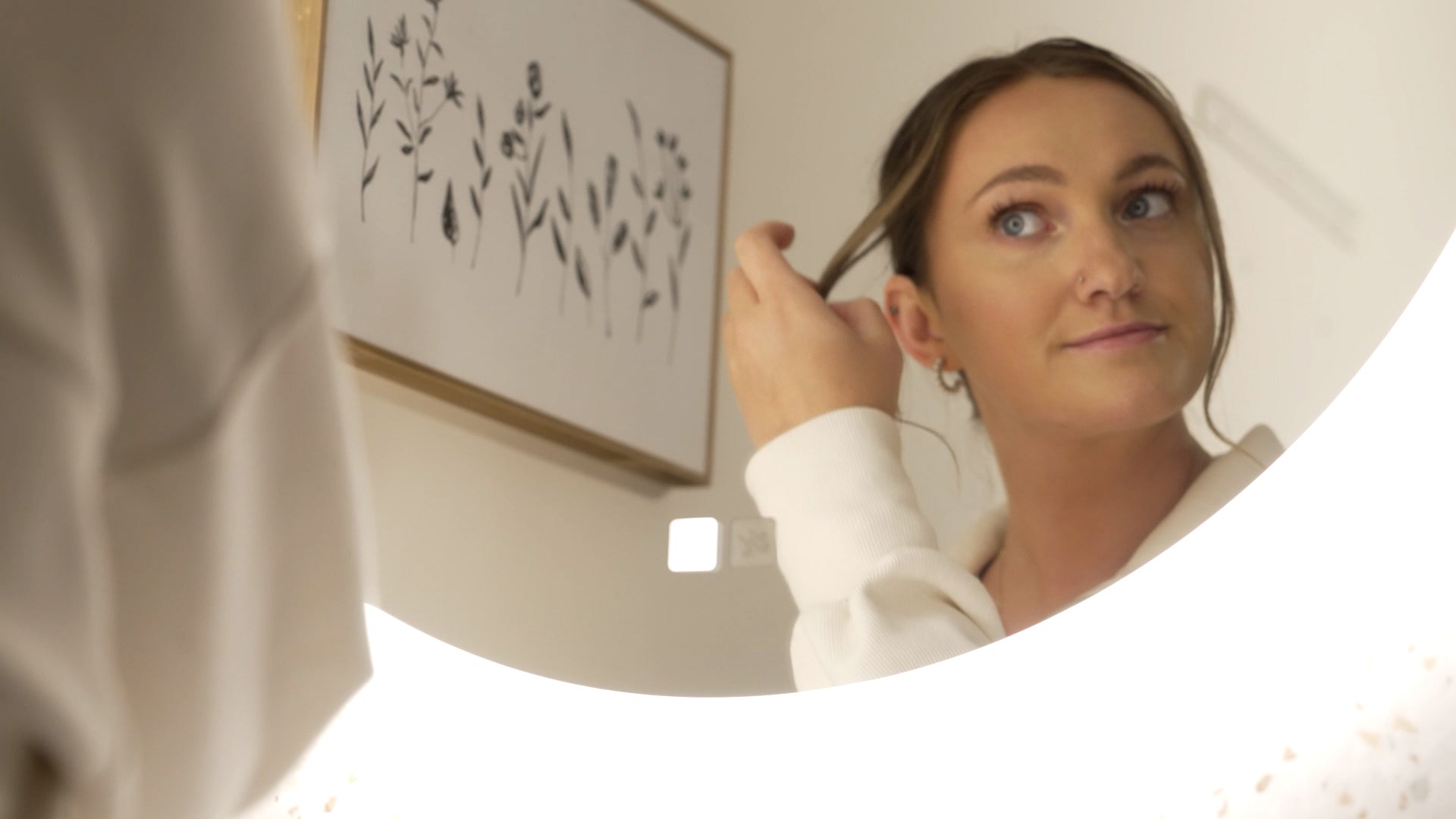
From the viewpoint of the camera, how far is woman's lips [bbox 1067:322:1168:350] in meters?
0.63

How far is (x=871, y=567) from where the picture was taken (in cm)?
67

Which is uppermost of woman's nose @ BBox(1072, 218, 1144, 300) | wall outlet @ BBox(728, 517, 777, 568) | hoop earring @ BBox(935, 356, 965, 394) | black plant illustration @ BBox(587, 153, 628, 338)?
woman's nose @ BBox(1072, 218, 1144, 300)

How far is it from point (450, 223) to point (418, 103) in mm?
69

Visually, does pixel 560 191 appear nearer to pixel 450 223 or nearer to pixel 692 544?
pixel 450 223

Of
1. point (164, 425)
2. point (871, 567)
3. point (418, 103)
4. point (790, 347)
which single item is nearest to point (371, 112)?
point (418, 103)

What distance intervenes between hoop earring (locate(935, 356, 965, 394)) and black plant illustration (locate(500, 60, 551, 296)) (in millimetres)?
246

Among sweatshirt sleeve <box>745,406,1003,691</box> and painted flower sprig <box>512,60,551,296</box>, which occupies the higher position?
painted flower sprig <box>512,60,551,296</box>

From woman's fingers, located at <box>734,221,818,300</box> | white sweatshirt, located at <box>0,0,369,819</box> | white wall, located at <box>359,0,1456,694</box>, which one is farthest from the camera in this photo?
woman's fingers, located at <box>734,221,818,300</box>

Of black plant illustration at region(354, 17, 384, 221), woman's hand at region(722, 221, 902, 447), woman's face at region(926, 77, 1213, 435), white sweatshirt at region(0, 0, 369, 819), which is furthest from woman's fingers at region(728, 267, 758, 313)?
white sweatshirt at region(0, 0, 369, 819)

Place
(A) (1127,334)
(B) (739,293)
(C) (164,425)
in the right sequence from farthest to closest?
1. (B) (739,293)
2. (A) (1127,334)
3. (C) (164,425)

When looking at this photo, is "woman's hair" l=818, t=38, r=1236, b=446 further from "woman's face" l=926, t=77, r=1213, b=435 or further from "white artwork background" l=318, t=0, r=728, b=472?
"white artwork background" l=318, t=0, r=728, b=472

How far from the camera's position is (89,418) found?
30 cm

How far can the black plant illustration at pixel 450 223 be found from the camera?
Result: 2.60 feet

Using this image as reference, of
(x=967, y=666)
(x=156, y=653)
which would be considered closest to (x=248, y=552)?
(x=156, y=653)
